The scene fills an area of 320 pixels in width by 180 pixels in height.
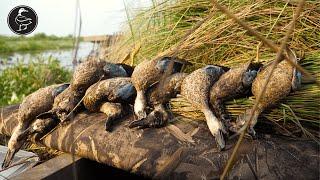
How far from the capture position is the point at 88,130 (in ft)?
7.12

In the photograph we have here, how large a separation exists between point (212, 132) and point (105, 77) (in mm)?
1007

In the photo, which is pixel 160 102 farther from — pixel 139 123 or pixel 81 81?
pixel 81 81

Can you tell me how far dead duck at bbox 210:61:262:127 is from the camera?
190 centimetres

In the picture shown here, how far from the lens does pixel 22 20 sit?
10.6ft

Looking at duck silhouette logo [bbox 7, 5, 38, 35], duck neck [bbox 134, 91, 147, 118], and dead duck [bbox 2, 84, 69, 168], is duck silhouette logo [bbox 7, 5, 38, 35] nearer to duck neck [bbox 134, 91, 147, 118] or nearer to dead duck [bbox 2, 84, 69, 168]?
dead duck [bbox 2, 84, 69, 168]

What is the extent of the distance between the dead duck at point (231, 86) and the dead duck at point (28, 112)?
123 cm

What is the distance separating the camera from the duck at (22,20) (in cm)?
319

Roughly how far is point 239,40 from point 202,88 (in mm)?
649

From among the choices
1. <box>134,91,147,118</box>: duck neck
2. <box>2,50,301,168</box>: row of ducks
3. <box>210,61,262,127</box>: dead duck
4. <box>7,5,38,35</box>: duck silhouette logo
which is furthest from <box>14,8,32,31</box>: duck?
<box>210,61,262,127</box>: dead duck

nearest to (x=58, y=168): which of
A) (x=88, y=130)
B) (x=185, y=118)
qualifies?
(x=88, y=130)

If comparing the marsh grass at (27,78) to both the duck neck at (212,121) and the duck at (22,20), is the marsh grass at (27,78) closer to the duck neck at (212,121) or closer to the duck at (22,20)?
the duck at (22,20)

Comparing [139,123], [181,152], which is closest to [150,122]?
[139,123]

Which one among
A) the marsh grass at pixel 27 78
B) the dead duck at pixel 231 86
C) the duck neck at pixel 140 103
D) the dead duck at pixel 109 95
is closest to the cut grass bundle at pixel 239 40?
the dead duck at pixel 231 86

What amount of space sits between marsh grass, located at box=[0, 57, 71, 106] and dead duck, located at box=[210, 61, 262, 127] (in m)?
4.02
